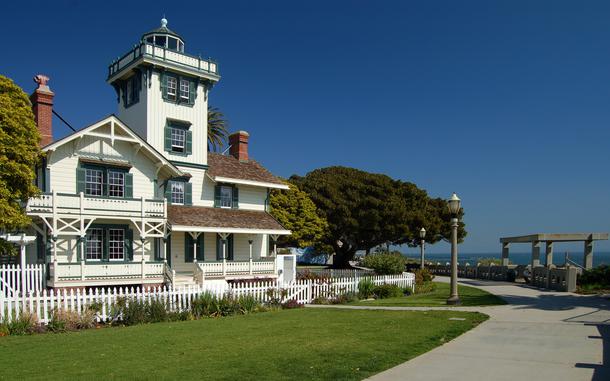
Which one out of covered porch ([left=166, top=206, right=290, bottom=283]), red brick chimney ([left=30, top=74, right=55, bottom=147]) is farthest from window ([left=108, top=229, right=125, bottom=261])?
red brick chimney ([left=30, top=74, right=55, bottom=147])

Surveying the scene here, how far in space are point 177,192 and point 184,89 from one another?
247 inches

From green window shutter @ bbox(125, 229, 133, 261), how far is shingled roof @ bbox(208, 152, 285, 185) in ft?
19.5

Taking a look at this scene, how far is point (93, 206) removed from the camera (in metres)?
23.2

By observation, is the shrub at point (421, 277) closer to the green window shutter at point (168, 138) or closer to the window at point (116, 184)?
the green window shutter at point (168, 138)

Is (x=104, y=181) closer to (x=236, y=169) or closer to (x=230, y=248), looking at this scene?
(x=230, y=248)

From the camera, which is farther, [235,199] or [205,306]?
[235,199]

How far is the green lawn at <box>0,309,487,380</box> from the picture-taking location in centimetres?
808

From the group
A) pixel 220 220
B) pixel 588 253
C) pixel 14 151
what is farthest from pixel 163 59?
pixel 588 253

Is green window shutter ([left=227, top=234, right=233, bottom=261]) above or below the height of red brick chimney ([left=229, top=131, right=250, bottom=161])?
below

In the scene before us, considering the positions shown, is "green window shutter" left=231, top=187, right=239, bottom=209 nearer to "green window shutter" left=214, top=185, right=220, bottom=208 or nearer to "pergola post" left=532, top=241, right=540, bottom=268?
"green window shutter" left=214, top=185, right=220, bottom=208

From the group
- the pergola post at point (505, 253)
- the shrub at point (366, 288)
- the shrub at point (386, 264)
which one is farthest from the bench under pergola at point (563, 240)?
the shrub at point (366, 288)

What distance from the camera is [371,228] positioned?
47.8 meters

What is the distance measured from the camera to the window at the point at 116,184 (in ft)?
82.1

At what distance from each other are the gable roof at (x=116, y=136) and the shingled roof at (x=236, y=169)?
11.0ft
